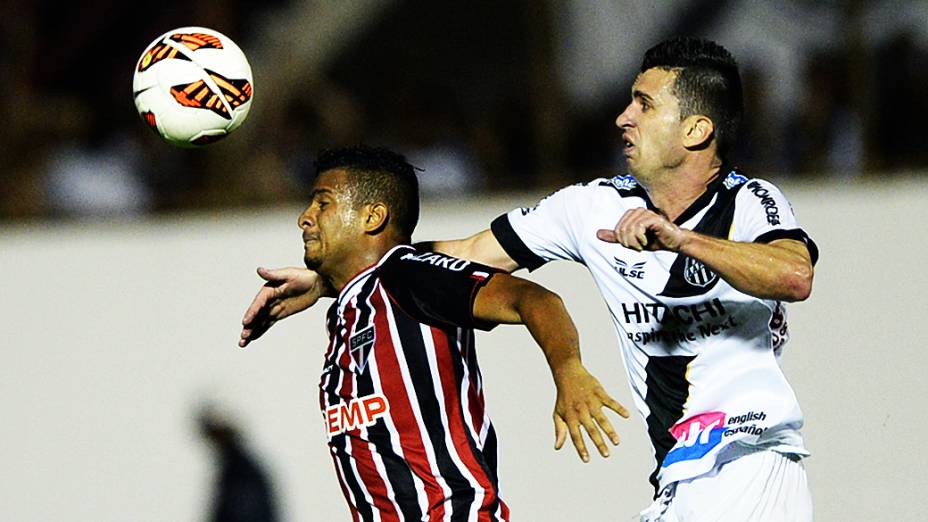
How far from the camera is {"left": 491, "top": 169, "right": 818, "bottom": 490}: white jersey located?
4.21 meters

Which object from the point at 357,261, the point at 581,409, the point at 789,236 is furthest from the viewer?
the point at 357,261

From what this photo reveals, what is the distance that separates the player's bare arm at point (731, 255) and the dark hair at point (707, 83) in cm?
75

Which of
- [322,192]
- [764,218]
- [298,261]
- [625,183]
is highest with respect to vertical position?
[298,261]

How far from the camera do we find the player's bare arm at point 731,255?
3.62m

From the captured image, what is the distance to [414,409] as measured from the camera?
13.8 feet

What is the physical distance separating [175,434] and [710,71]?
13.3ft

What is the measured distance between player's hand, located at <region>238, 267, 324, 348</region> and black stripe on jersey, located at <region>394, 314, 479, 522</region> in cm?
85

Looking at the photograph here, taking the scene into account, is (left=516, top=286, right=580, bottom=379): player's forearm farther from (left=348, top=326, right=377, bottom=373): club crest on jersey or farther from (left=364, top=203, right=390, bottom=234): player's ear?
(left=364, top=203, right=390, bottom=234): player's ear

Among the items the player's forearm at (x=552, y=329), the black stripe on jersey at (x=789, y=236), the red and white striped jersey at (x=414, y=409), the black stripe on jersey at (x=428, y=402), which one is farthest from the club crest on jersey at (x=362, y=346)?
the black stripe on jersey at (x=789, y=236)

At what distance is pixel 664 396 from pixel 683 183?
2.22ft

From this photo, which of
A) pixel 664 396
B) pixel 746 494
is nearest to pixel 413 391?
pixel 664 396

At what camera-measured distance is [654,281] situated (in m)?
4.39

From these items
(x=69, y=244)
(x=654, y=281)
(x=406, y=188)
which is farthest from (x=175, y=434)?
(x=654, y=281)

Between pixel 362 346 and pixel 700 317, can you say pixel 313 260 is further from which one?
pixel 700 317
